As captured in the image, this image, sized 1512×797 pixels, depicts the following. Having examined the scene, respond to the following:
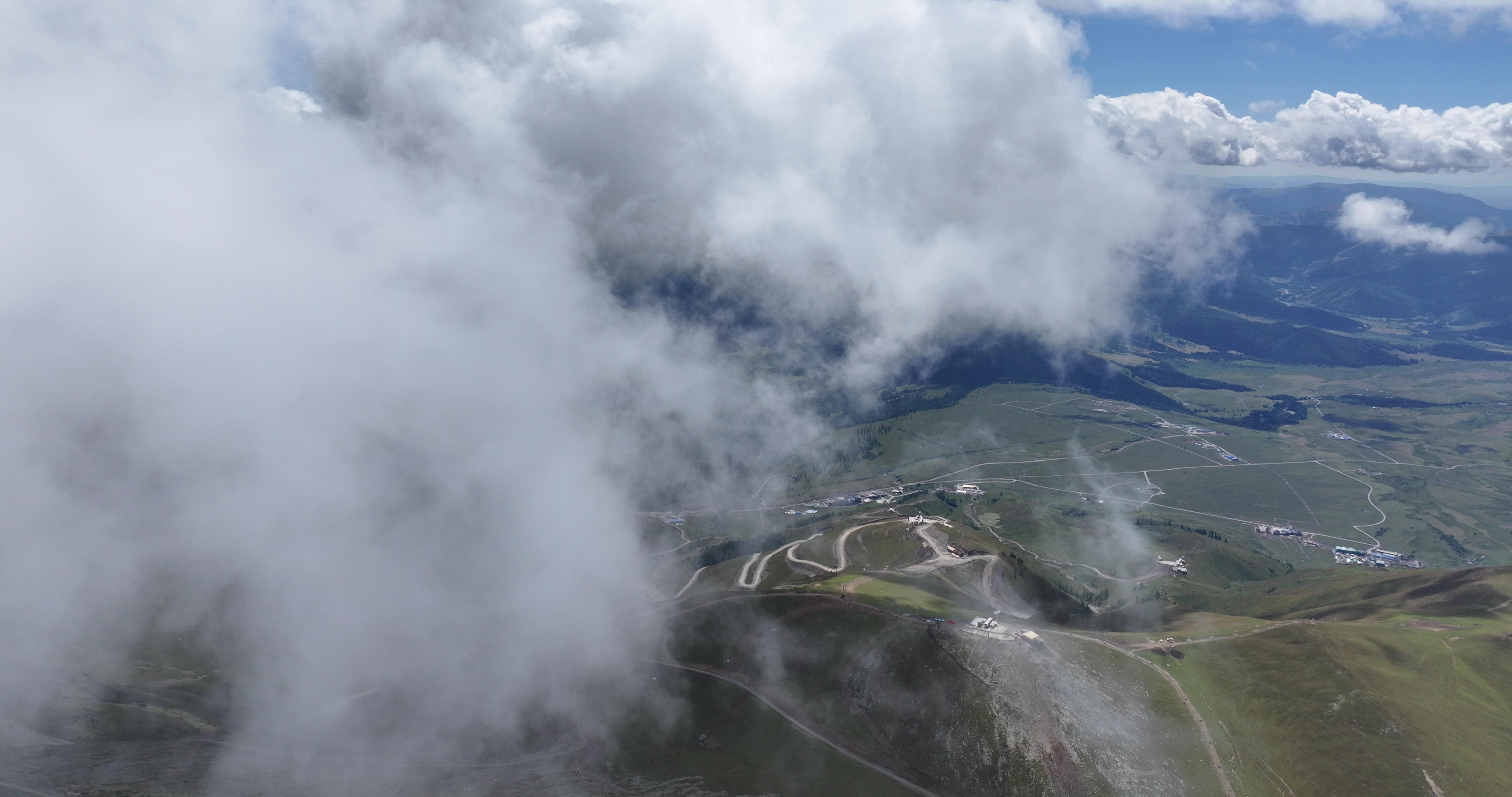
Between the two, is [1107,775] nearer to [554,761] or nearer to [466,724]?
[554,761]

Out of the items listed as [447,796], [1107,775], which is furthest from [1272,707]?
[447,796]

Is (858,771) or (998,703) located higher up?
(998,703)

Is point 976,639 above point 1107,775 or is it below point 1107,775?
above

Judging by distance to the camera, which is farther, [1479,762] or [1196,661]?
[1196,661]

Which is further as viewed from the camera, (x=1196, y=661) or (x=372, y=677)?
(x=372, y=677)

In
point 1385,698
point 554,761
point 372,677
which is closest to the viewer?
point 1385,698

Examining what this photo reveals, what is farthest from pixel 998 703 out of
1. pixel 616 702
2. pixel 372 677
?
pixel 372 677

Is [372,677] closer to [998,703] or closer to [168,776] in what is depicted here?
[168,776]

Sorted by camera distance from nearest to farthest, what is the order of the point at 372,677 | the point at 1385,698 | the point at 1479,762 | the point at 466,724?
1. the point at 1479,762
2. the point at 1385,698
3. the point at 466,724
4. the point at 372,677

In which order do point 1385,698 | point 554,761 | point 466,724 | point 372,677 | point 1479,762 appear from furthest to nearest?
point 372,677
point 466,724
point 554,761
point 1385,698
point 1479,762
